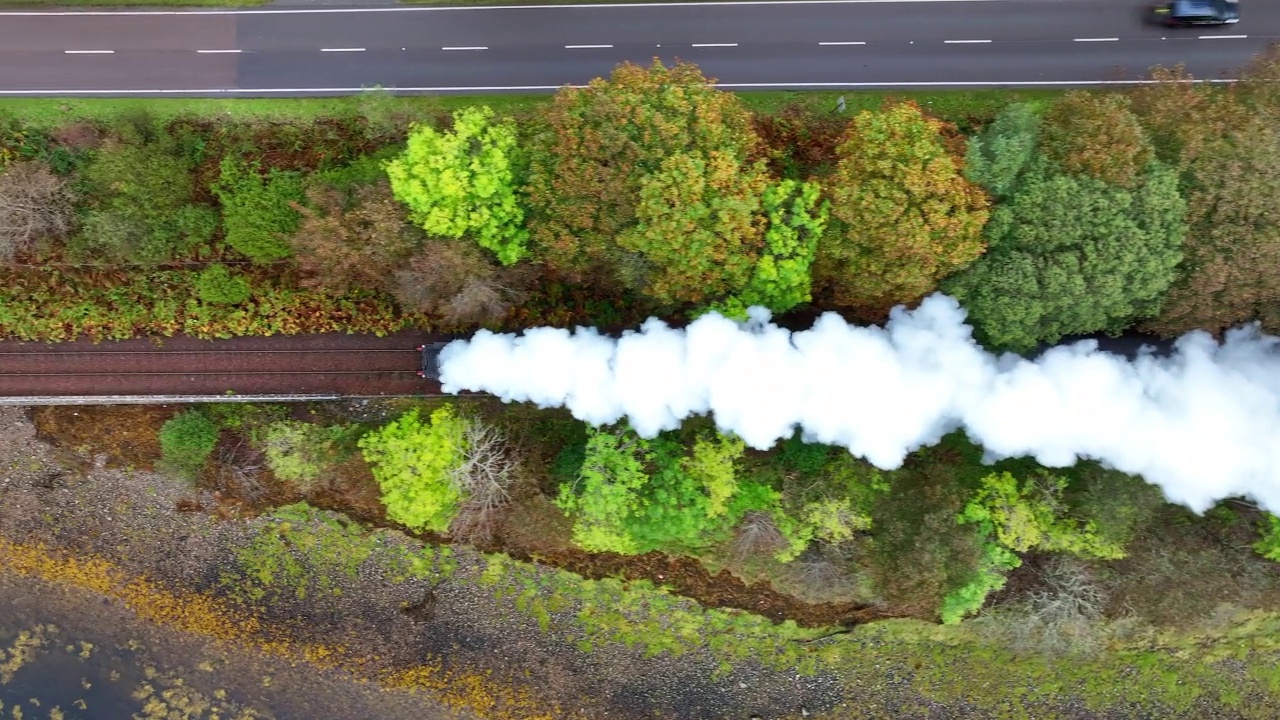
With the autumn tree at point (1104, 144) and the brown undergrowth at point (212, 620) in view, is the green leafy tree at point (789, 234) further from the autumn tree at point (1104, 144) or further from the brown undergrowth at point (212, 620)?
the brown undergrowth at point (212, 620)

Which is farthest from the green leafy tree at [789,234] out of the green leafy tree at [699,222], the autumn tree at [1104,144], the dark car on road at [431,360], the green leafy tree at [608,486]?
the dark car on road at [431,360]

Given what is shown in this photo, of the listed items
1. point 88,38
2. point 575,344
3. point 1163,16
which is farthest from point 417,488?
point 1163,16

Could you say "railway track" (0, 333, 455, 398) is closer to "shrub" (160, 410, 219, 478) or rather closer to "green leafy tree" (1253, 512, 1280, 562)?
"shrub" (160, 410, 219, 478)

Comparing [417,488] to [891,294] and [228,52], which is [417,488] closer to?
[891,294]

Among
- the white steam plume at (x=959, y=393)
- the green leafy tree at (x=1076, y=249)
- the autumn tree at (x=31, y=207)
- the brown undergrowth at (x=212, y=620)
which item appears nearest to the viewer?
the green leafy tree at (x=1076, y=249)

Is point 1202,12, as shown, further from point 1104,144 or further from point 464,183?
point 464,183

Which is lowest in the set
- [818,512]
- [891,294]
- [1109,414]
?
[818,512]
